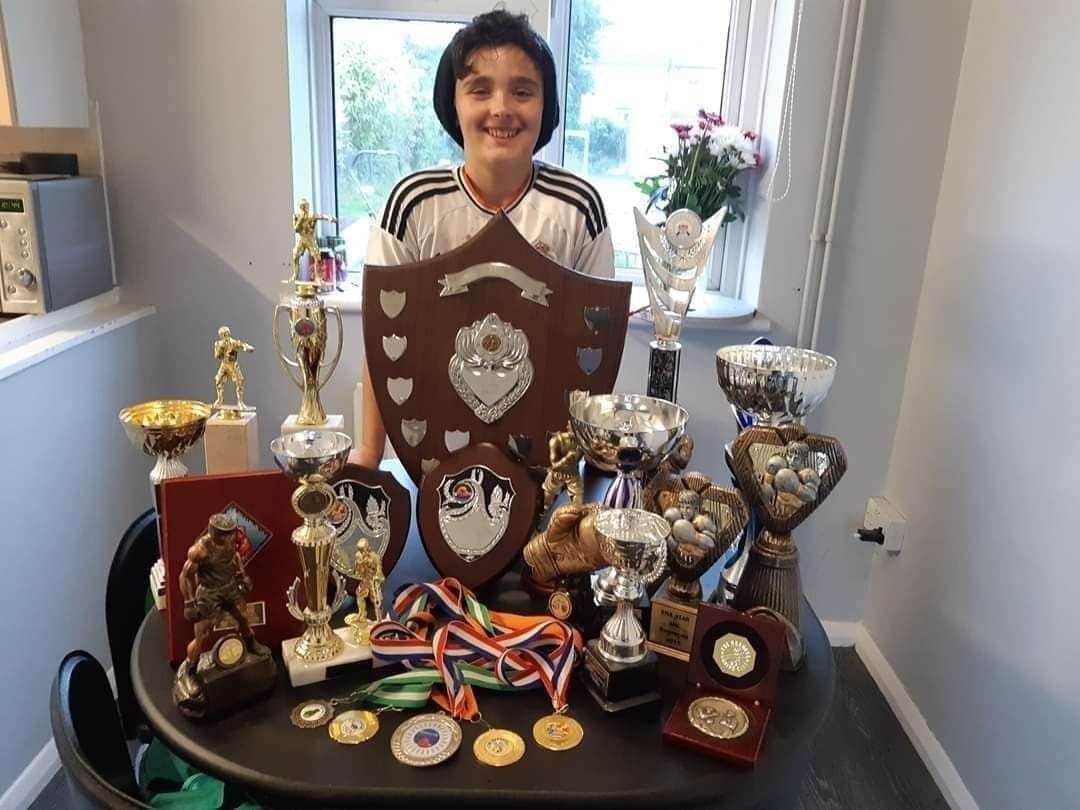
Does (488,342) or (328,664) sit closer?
(328,664)

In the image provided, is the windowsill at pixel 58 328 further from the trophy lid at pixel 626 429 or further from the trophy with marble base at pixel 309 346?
the trophy lid at pixel 626 429

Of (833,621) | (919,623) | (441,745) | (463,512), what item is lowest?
(833,621)

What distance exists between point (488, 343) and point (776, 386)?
37cm

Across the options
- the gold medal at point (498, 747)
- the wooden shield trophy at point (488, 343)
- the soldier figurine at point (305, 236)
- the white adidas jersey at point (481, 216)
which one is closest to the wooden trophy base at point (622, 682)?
the gold medal at point (498, 747)

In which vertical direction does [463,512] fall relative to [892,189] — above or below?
below

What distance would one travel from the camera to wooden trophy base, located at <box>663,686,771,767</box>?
0.76 m

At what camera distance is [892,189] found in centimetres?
191

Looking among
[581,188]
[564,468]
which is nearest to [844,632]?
[581,188]

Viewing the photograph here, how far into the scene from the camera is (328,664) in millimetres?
849

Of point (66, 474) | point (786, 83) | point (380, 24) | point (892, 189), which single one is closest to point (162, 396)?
point (66, 474)

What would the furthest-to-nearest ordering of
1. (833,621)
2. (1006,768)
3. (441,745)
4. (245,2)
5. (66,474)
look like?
(833,621)
(245,2)
(66,474)
(1006,768)
(441,745)

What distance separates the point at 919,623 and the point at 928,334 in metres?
0.70

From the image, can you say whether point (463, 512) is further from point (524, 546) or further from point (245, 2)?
point (245, 2)

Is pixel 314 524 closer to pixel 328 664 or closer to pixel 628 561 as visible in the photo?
pixel 328 664
